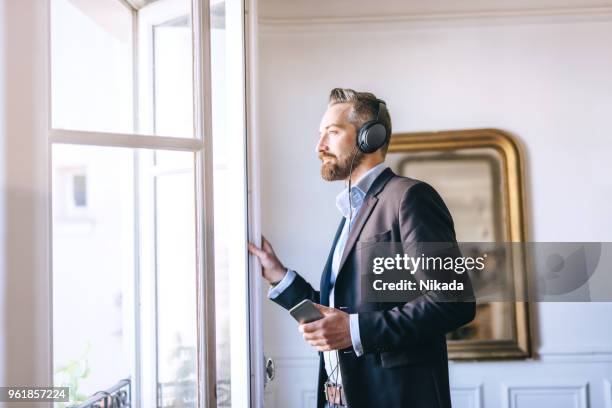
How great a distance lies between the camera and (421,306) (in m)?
1.59

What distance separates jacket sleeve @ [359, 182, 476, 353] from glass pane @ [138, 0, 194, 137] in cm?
72

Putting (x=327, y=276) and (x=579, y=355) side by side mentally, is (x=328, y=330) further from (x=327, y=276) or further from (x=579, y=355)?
(x=579, y=355)

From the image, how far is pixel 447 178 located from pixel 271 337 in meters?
0.79

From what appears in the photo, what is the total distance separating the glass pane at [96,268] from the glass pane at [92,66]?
6.2 inches

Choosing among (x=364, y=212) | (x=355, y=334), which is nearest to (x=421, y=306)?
(x=355, y=334)

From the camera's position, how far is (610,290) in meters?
1.74

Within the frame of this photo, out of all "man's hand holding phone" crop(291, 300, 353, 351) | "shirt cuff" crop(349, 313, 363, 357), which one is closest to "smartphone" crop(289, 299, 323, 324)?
"man's hand holding phone" crop(291, 300, 353, 351)

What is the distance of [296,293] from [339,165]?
1.46 feet

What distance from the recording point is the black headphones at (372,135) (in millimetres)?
1681

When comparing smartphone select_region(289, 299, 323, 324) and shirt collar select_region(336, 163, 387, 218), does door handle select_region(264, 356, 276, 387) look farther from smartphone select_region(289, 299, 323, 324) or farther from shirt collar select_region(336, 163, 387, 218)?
shirt collar select_region(336, 163, 387, 218)

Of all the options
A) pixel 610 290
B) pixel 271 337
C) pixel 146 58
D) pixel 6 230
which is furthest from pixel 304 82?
pixel 610 290

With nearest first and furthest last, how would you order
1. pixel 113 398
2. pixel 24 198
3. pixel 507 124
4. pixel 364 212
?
pixel 24 198
pixel 364 212
pixel 507 124
pixel 113 398

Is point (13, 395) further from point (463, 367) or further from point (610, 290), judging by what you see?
point (610, 290)

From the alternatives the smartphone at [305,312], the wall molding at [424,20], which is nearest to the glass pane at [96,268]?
the smartphone at [305,312]
